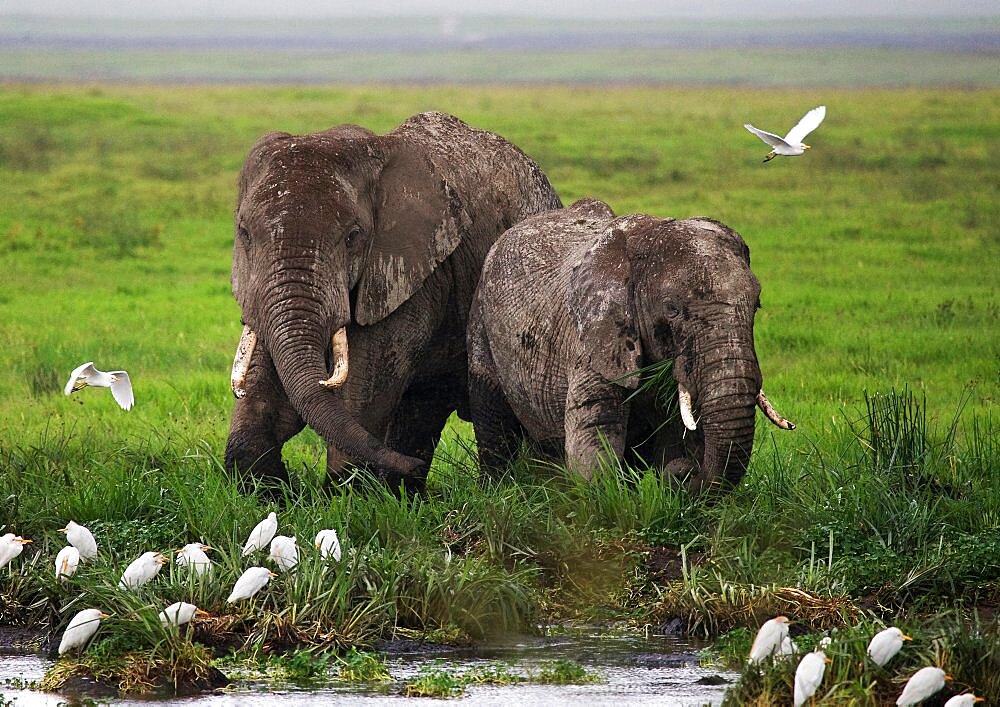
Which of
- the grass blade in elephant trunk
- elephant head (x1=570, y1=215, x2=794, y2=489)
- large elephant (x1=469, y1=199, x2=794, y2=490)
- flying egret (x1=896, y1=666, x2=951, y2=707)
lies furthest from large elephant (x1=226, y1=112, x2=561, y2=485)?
flying egret (x1=896, y1=666, x2=951, y2=707)

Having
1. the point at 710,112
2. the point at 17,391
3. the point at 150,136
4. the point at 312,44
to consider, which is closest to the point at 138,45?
the point at 312,44

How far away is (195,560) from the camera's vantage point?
8.97m

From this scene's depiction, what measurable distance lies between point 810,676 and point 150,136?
34.0 m

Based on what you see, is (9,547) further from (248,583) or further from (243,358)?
(243,358)

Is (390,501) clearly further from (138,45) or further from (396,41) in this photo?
(396,41)

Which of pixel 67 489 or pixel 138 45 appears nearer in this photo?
pixel 67 489

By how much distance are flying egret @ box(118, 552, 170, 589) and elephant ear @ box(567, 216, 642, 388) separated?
256 centimetres

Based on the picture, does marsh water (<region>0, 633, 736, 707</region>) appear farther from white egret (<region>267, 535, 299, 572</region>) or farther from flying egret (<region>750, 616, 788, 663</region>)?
white egret (<region>267, 535, 299, 572</region>)

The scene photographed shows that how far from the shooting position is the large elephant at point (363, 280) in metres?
10.7

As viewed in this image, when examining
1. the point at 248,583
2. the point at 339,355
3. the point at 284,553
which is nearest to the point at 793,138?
the point at 339,355

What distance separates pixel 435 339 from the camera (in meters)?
12.1

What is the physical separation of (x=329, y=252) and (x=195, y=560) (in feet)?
8.17

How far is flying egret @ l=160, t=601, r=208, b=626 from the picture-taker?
8.45 m

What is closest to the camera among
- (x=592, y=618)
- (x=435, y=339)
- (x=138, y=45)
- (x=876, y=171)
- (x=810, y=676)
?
(x=810, y=676)
